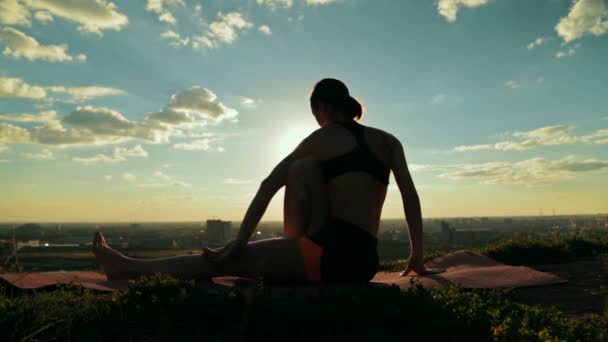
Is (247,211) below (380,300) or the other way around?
the other way around

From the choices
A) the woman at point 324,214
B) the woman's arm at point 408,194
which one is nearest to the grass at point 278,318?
the woman at point 324,214

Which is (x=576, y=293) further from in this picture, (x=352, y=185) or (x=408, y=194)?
(x=352, y=185)

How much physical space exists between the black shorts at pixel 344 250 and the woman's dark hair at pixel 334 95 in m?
1.18

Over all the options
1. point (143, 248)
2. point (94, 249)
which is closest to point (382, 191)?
point (94, 249)

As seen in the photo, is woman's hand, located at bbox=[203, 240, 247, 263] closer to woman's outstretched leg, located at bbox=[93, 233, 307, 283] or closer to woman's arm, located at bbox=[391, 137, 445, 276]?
woman's outstretched leg, located at bbox=[93, 233, 307, 283]

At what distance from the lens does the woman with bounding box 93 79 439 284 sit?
399 cm

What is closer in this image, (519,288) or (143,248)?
(519,288)

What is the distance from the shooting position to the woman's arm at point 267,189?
4.01m

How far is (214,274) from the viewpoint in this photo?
168 inches

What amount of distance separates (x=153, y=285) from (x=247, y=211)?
1.12 m

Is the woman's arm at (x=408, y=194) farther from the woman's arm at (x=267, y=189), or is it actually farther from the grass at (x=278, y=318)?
the grass at (x=278, y=318)

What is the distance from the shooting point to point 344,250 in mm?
3936

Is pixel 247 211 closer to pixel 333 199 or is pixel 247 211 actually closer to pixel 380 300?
pixel 333 199

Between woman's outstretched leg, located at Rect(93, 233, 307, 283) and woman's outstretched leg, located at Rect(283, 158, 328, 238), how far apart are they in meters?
0.21
